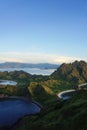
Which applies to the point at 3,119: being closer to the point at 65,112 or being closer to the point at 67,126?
the point at 65,112

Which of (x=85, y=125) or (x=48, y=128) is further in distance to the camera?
(x=48, y=128)

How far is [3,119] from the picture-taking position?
6048 inches

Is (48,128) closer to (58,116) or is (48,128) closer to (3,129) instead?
(58,116)

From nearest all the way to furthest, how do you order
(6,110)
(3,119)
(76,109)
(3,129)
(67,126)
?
1. (67,126)
2. (76,109)
3. (3,129)
4. (3,119)
5. (6,110)

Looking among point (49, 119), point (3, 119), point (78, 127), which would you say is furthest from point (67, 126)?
point (3, 119)

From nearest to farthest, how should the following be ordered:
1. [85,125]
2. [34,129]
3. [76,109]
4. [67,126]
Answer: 1. [85,125]
2. [67,126]
3. [34,129]
4. [76,109]

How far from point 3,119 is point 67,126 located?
75.5 meters

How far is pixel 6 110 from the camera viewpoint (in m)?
188

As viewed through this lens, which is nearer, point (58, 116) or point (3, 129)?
point (58, 116)

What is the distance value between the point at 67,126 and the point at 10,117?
82641 mm

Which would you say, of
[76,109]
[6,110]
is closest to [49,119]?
[76,109]

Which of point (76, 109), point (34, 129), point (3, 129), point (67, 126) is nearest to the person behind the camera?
point (67, 126)

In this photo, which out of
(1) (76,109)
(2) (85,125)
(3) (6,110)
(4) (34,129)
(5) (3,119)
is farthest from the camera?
Answer: (3) (6,110)

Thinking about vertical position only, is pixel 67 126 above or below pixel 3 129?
above
